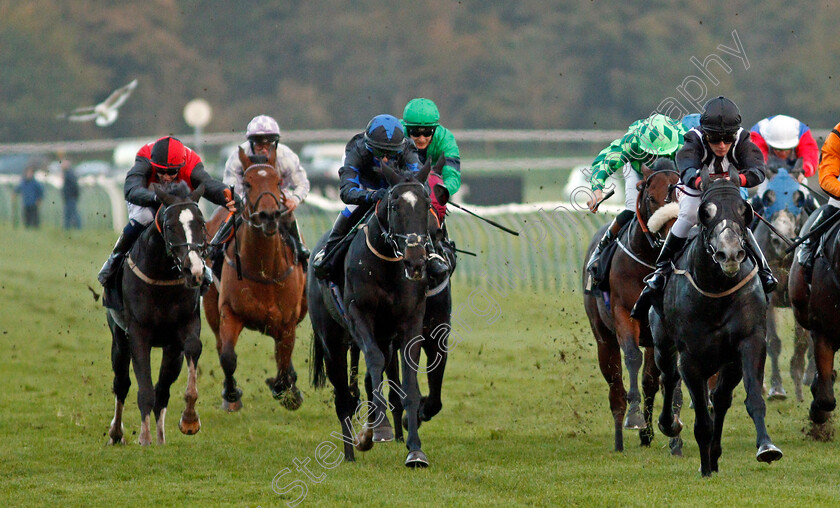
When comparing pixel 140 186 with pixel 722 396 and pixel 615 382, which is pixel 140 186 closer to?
pixel 615 382

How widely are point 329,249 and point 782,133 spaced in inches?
180

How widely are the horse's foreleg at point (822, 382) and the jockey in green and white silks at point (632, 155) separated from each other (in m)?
1.48

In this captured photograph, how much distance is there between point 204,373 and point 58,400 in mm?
1893

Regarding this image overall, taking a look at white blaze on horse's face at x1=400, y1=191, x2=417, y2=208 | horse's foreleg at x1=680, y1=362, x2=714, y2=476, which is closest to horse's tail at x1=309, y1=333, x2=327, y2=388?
white blaze on horse's face at x1=400, y1=191, x2=417, y2=208

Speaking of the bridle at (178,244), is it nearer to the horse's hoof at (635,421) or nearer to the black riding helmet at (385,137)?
the black riding helmet at (385,137)

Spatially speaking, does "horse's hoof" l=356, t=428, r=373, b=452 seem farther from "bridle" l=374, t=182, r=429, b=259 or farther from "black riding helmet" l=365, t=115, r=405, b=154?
"black riding helmet" l=365, t=115, r=405, b=154

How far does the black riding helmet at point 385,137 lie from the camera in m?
7.98

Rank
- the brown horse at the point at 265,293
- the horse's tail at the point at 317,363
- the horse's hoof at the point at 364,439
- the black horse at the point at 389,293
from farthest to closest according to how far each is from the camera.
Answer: the brown horse at the point at 265,293 < the horse's tail at the point at 317,363 < the horse's hoof at the point at 364,439 < the black horse at the point at 389,293

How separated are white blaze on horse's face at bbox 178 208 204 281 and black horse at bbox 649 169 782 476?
284cm

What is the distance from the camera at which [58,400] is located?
11.4 m

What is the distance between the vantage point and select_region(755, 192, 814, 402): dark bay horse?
34.6ft

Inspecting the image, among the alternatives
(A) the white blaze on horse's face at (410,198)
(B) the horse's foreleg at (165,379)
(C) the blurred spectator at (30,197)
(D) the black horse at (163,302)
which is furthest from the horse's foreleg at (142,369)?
(C) the blurred spectator at (30,197)

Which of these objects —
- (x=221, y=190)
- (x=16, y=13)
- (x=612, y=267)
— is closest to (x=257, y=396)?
(x=221, y=190)

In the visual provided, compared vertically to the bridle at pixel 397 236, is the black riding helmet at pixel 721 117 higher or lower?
higher
